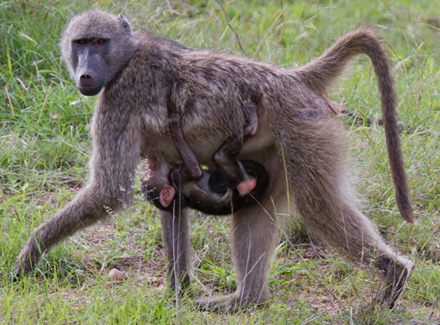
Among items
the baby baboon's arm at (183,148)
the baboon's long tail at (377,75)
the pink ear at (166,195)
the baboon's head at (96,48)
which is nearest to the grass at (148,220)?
the baboon's long tail at (377,75)

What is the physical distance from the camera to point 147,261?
11.6 ft

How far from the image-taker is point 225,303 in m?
3.24

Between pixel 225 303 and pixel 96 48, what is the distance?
4.76 feet

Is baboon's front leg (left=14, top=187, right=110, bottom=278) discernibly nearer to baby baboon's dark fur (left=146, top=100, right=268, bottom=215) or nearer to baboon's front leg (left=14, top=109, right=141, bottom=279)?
baboon's front leg (left=14, top=109, right=141, bottom=279)

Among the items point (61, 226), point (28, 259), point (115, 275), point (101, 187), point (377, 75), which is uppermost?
point (377, 75)

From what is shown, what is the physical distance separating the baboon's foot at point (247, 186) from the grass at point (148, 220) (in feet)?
1.20

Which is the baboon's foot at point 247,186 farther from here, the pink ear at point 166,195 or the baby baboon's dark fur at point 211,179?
the pink ear at point 166,195

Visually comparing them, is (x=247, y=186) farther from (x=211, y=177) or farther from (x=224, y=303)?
(x=224, y=303)

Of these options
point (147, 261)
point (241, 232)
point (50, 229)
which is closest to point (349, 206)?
point (241, 232)

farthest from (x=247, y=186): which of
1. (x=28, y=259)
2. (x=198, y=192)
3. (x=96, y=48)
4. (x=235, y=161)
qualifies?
(x=28, y=259)

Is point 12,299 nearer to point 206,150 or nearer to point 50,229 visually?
point 50,229

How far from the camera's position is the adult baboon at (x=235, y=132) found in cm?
291

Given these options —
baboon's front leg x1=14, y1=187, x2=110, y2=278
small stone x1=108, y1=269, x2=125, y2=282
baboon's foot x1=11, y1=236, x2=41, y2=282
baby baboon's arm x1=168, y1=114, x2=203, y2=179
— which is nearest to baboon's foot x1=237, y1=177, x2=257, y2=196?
baby baboon's arm x1=168, y1=114, x2=203, y2=179

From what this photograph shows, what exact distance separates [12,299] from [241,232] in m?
1.18
